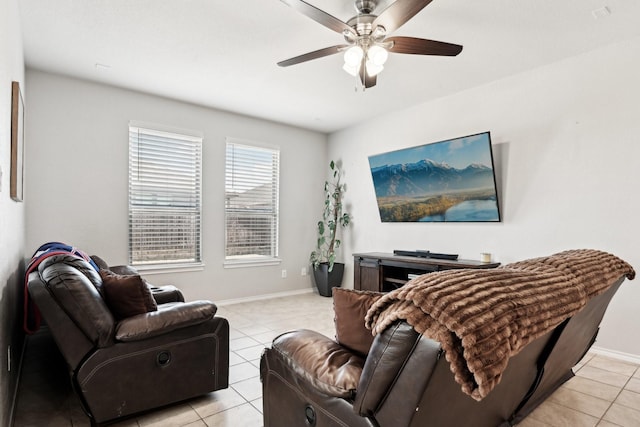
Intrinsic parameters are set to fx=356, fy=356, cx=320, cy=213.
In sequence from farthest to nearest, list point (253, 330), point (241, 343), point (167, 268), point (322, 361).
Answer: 1. point (167, 268)
2. point (253, 330)
3. point (241, 343)
4. point (322, 361)

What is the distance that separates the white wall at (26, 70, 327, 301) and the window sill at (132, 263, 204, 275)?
0.20ft

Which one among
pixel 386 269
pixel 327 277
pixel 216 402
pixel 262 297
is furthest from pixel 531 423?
pixel 262 297

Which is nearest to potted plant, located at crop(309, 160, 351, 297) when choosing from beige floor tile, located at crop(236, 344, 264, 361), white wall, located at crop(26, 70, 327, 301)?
white wall, located at crop(26, 70, 327, 301)

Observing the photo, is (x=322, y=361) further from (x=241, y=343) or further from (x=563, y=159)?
(x=563, y=159)

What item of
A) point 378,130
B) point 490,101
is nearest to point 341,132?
point 378,130

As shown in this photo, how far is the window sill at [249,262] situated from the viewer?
15.9 feet

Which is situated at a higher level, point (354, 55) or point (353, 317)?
point (354, 55)

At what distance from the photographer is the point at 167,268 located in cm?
432

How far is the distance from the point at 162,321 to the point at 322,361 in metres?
1.07

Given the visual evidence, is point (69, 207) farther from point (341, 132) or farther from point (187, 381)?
point (341, 132)

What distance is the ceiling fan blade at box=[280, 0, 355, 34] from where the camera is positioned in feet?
6.46

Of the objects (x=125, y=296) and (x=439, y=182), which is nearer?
(x=125, y=296)

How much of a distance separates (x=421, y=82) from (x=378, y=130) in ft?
4.26

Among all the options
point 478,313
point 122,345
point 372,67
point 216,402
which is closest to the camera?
point 478,313
